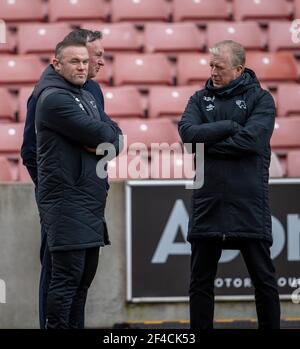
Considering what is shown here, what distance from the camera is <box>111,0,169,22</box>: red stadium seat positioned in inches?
334

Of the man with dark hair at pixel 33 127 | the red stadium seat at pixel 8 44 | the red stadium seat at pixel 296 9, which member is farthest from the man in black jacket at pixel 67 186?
Result: the red stadium seat at pixel 296 9

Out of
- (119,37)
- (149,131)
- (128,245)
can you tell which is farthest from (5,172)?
(119,37)

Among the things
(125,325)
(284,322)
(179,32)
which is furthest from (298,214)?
(179,32)

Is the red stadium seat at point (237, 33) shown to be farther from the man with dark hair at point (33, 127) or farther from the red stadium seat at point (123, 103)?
the man with dark hair at point (33, 127)

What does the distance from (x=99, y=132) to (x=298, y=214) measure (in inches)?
79.2

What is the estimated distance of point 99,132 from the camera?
15.8ft

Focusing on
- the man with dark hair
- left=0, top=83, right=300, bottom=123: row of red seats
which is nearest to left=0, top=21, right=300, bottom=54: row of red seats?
left=0, top=83, right=300, bottom=123: row of red seats

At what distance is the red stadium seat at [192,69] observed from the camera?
26.4 ft

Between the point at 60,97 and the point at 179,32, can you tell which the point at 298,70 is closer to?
the point at 179,32

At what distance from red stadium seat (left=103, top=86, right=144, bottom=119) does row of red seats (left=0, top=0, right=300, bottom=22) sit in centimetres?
100

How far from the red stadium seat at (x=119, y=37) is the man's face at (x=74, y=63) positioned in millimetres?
3324

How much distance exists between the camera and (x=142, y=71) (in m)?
8.01

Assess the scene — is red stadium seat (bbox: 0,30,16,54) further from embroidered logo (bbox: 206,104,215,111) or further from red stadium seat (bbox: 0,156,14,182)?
embroidered logo (bbox: 206,104,215,111)

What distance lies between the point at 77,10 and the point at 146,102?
120 cm
